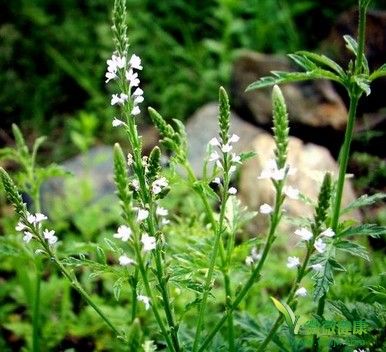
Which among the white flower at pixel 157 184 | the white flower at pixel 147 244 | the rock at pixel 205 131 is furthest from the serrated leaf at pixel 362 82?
the rock at pixel 205 131

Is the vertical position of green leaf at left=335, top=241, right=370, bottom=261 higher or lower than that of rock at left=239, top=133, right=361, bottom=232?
higher

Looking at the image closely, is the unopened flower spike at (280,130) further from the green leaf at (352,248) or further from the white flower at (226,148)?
the green leaf at (352,248)

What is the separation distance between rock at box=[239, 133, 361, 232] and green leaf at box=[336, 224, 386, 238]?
7.87ft

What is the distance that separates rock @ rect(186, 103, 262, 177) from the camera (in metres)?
6.07

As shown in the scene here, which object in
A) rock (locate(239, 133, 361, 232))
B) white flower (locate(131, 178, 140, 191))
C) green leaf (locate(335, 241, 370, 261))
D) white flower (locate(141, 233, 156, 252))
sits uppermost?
white flower (locate(131, 178, 140, 191))

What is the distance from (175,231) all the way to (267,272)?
3.77ft

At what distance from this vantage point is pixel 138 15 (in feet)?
24.3

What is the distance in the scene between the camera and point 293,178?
5.23 metres

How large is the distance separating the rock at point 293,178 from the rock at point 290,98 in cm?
40

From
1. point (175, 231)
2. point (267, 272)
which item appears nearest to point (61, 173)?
point (175, 231)

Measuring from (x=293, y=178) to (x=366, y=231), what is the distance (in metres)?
3.02

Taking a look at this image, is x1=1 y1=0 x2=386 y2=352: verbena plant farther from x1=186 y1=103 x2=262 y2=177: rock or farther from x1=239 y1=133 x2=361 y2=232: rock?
x1=186 y1=103 x2=262 y2=177: rock

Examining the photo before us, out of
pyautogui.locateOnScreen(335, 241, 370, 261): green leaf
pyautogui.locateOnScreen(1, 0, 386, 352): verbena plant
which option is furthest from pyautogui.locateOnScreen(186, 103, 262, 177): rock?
pyautogui.locateOnScreen(335, 241, 370, 261): green leaf

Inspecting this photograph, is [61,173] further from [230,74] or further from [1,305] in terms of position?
[230,74]
